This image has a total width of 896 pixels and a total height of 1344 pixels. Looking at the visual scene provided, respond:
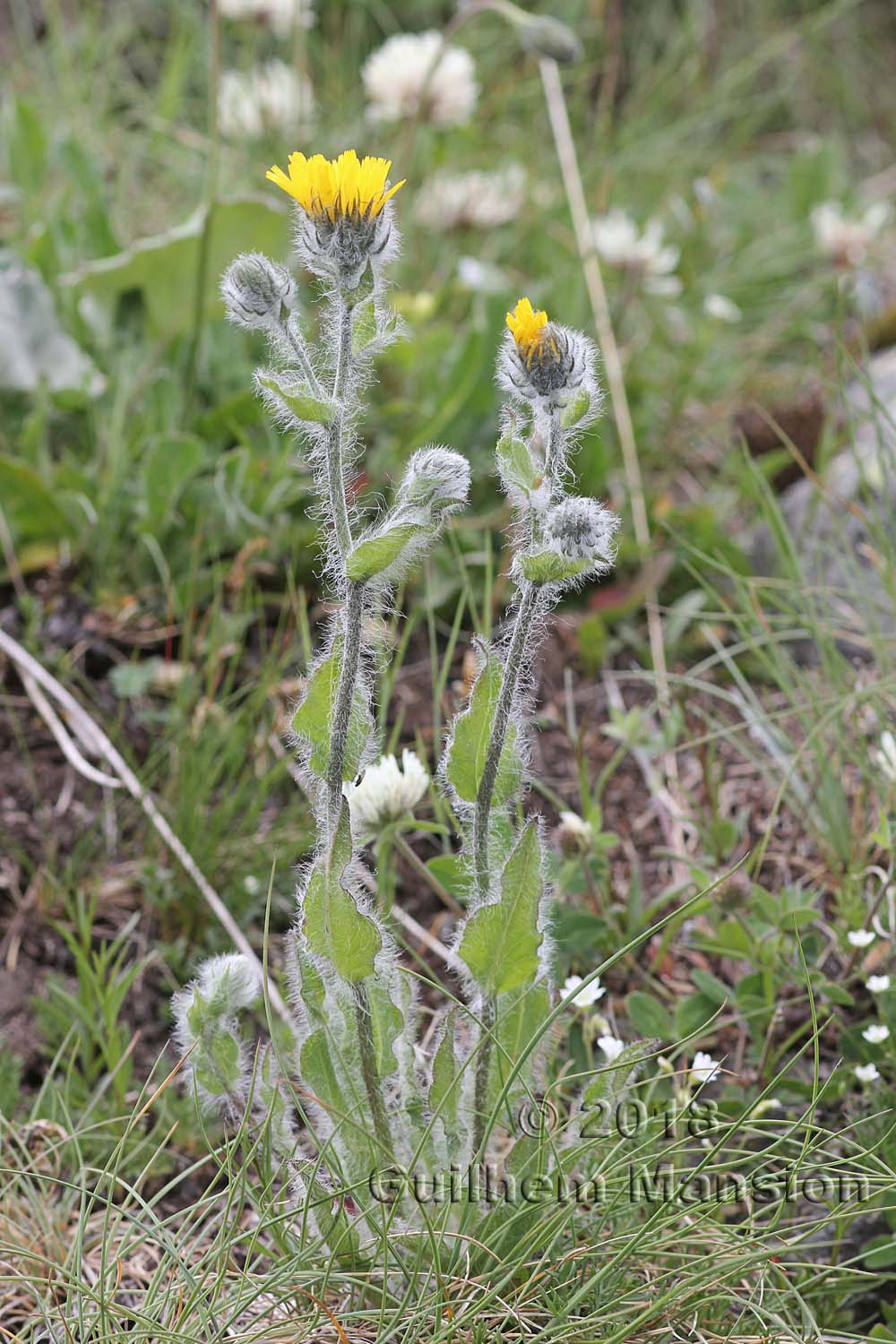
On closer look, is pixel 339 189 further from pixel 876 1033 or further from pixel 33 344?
pixel 33 344

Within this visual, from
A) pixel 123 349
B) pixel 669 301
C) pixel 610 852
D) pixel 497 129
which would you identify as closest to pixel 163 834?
pixel 610 852

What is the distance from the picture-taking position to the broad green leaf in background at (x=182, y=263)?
2.69 metres

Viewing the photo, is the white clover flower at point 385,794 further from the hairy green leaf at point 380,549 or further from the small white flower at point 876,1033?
the small white flower at point 876,1033

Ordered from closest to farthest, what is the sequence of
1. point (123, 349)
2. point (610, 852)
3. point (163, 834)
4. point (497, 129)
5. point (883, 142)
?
point (163, 834) < point (610, 852) < point (123, 349) < point (497, 129) < point (883, 142)

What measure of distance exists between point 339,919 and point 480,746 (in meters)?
0.24

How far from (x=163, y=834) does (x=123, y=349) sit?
1345 mm

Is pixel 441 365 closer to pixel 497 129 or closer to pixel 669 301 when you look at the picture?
pixel 669 301

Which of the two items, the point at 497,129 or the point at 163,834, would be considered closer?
the point at 163,834

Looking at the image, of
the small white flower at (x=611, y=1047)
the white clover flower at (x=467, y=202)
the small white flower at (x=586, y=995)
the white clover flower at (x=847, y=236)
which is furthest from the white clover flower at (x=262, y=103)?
the small white flower at (x=611, y=1047)

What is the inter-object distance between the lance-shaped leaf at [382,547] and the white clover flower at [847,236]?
2767mm

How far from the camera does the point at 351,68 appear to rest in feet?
15.0

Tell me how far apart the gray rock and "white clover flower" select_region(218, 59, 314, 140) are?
1.70m

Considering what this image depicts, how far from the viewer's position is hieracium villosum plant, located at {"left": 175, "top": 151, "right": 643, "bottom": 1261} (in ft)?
3.95

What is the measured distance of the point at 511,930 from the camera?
1.35 m
